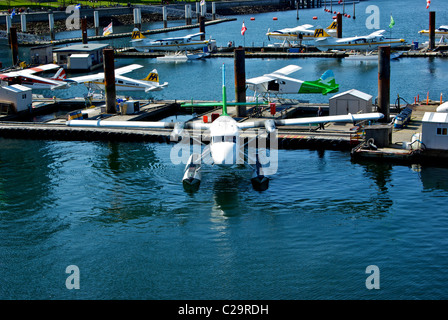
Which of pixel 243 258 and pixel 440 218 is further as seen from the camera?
pixel 440 218

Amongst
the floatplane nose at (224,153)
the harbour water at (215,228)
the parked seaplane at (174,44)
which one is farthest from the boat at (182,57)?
the floatplane nose at (224,153)

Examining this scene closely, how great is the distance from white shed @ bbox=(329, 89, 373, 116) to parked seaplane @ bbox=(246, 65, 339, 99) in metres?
5.09

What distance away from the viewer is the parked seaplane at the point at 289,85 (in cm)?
5606

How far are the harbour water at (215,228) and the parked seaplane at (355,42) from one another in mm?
54719

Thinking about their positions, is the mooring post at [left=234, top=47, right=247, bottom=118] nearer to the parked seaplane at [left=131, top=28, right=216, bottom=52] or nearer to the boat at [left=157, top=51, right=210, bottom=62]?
the boat at [left=157, top=51, right=210, bottom=62]

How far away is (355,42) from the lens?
96312 mm

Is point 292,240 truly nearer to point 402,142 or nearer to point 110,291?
point 110,291

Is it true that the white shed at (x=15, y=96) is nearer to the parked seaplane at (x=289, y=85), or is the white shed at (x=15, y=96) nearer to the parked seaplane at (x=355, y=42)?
the parked seaplane at (x=289, y=85)

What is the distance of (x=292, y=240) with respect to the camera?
102ft

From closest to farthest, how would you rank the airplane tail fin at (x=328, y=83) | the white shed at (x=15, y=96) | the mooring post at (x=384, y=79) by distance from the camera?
1. the mooring post at (x=384, y=79)
2. the airplane tail fin at (x=328, y=83)
3. the white shed at (x=15, y=96)

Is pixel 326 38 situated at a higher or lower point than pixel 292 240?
higher

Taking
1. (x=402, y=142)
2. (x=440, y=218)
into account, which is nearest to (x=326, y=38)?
(x=402, y=142)

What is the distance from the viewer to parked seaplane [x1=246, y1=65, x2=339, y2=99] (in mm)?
56062
